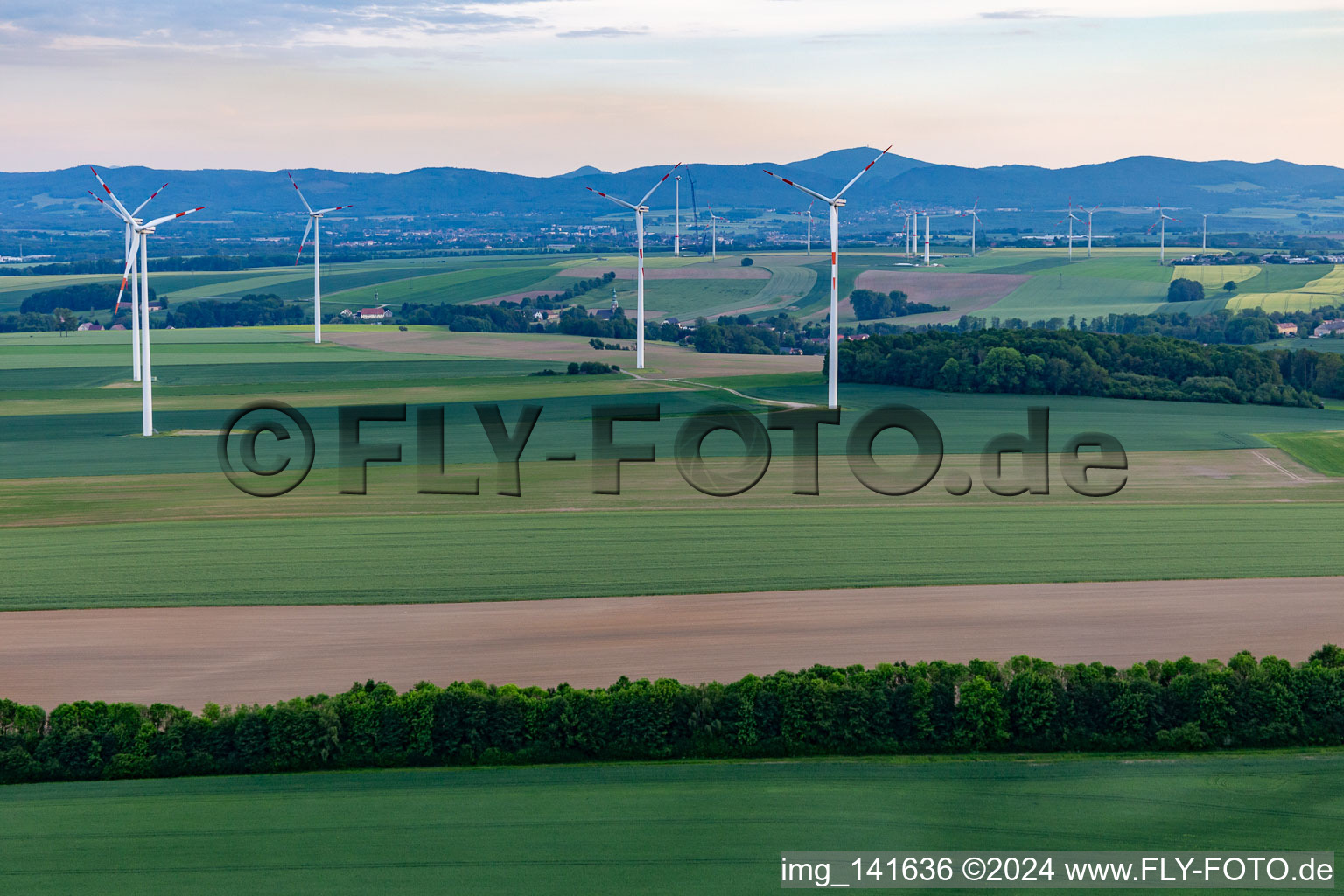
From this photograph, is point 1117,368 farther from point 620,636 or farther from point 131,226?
point 131,226

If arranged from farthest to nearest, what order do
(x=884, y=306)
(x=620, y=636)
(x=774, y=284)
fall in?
(x=774, y=284), (x=884, y=306), (x=620, y=636)

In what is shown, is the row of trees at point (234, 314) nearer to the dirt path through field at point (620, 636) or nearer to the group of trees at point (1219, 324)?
the group of trees at point (1219, 324)

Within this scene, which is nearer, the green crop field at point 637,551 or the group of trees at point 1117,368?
the green crop field at point 637,551

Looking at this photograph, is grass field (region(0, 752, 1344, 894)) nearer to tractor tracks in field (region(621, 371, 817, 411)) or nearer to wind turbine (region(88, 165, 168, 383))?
wind turbine (region(88, 165, 168, 383))

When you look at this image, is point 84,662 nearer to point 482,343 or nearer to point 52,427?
point 52,427

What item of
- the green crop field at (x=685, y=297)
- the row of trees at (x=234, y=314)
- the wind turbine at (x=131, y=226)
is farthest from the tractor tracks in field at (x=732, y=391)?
the row of trees at (x=234, y=314)

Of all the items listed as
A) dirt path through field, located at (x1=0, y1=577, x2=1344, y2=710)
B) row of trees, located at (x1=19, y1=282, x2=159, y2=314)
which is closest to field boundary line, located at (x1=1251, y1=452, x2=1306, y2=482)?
dirt path through field, located at (x1=0, y1=577, x2=1344, y2=710)

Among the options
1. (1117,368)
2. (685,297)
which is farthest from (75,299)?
(1117,368)
